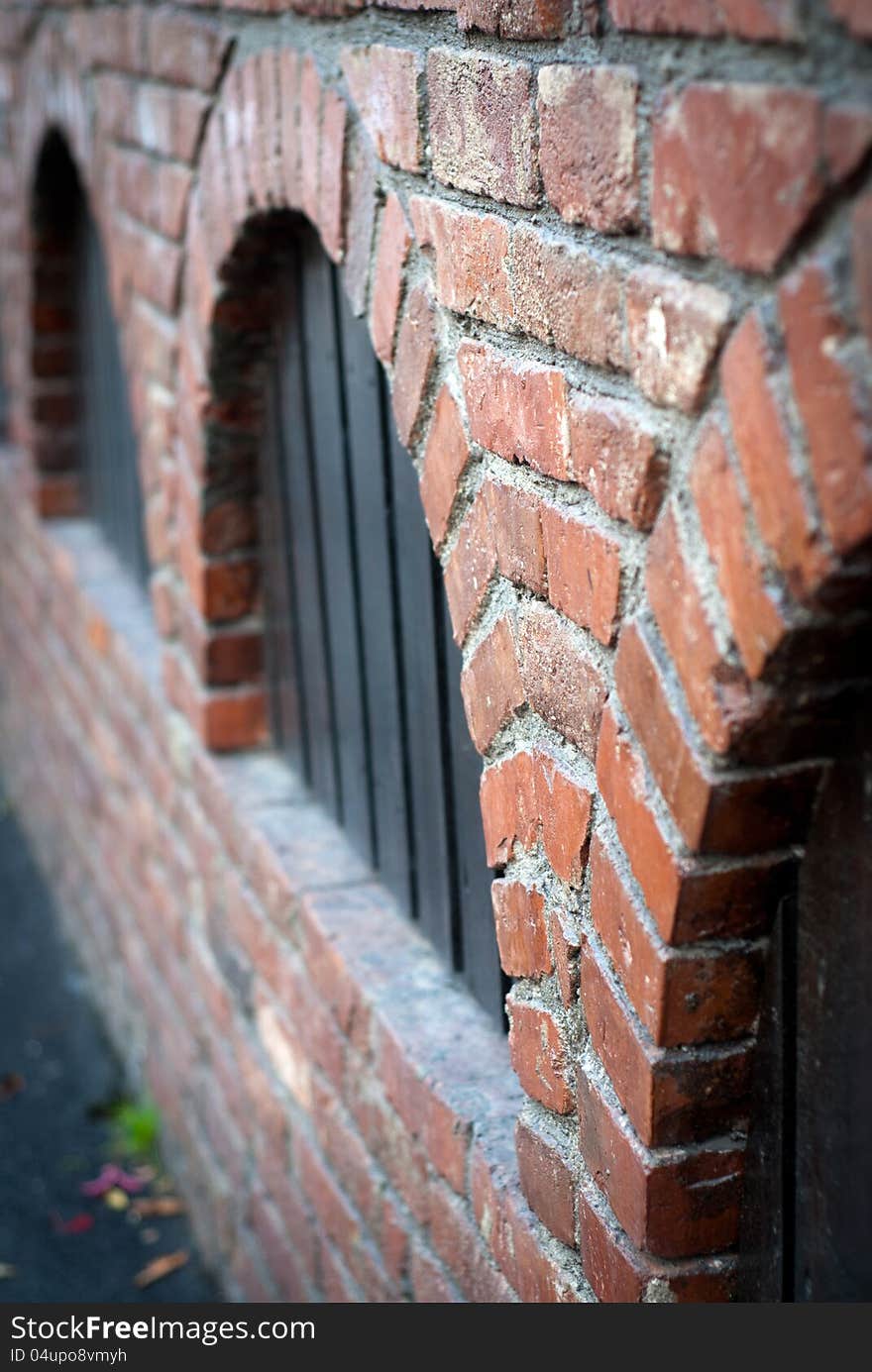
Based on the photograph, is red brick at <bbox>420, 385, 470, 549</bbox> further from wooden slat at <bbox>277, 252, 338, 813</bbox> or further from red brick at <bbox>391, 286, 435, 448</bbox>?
wooden slat at <bbox>277, 252, 338, 813</bbox>

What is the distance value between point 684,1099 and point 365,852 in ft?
4.15

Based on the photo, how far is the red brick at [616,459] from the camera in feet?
3.73

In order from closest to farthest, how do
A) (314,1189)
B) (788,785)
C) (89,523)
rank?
(788,785) < (314,1189) < (89,523)

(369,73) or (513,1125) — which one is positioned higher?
(369,73)

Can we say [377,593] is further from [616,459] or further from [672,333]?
[672,333]

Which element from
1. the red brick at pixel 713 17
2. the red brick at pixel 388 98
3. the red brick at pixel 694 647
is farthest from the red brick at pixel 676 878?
the red brick at pixel 388 98

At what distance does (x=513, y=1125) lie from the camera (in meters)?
1.78

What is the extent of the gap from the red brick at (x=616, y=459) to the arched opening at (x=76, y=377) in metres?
2.84

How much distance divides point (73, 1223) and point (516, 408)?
110 inches

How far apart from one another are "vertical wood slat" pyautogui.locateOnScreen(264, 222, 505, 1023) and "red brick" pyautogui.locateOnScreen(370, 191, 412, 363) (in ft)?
1.02

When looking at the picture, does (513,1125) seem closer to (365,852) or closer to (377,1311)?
(377,1311)

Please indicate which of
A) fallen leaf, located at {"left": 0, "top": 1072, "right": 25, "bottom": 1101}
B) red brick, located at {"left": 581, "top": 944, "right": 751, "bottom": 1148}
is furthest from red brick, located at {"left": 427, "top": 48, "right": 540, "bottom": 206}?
fallen leaf, located at {"left": 0, "top": 1072, "right": 25, "bottom": 1101}

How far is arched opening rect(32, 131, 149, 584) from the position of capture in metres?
4.11

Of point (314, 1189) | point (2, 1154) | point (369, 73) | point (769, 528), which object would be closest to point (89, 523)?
point (2, 1154)
